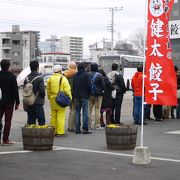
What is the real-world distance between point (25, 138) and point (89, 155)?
1.47 m

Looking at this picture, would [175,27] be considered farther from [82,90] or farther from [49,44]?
[49,44]

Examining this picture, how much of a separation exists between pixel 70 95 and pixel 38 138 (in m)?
2.71

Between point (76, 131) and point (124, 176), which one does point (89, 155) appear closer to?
point (124, 176)

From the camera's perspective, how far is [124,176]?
7.80 metres

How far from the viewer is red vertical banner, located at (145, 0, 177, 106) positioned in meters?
9.03

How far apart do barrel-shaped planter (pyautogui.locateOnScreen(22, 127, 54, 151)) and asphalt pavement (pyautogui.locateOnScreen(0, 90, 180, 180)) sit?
0.17 meters

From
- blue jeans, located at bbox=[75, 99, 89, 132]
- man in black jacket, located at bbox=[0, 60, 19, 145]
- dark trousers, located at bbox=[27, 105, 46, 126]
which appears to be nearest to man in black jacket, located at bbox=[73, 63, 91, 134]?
blue jeans, located at bbox=[75, 99, 89, 132]

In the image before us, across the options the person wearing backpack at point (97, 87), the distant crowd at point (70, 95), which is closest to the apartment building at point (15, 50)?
the distant crowd at point (70, 95)

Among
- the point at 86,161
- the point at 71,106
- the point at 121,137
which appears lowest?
the point at 86,161

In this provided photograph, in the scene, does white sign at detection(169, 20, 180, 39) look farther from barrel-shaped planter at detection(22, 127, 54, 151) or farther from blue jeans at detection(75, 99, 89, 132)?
barrel-shaped planter at detection(22, 127, 54, 151)

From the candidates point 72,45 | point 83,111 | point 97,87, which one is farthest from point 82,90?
point 72,45

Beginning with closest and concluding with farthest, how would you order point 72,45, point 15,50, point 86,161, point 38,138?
1. point 86,161
2. point 38,138
3. point 15,50
4. point 72,45

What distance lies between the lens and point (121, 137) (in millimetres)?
10398

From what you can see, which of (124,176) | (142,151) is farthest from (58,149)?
(124,176)
